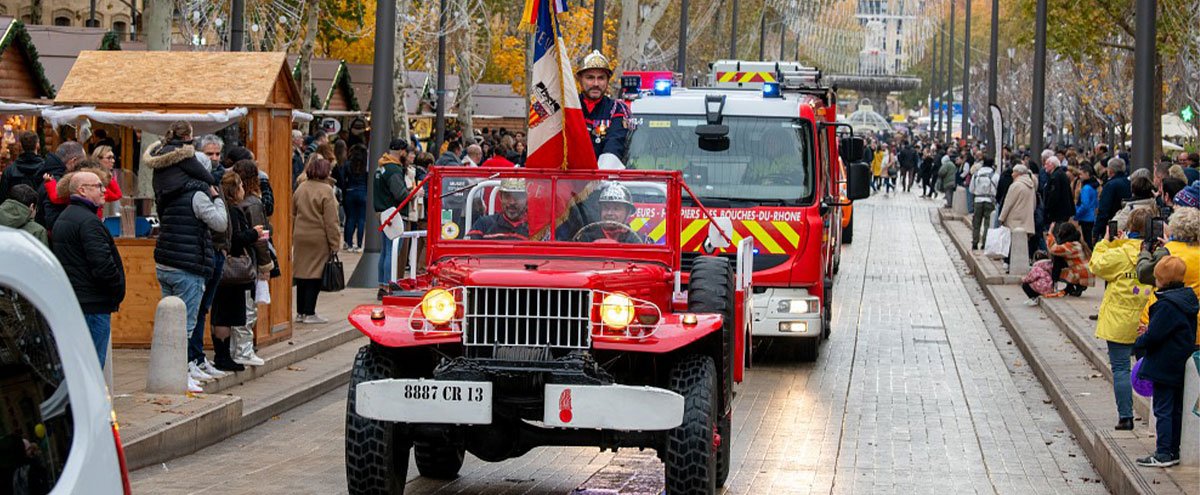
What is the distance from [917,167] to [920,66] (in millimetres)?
91713

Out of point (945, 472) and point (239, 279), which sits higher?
point (239, 279)

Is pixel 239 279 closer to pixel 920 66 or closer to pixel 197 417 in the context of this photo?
pixel 197 417

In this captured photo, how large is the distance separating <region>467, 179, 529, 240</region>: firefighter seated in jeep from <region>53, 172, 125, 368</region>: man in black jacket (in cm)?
239

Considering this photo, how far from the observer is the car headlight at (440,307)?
30.5 feet

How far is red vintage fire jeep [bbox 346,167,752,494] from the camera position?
8852 millimetres

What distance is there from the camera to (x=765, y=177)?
56.2ft

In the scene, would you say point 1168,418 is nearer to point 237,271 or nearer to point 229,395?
point 229,395

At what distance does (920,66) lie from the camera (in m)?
160

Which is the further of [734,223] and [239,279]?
[734,223]

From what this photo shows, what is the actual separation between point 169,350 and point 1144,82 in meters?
10.6

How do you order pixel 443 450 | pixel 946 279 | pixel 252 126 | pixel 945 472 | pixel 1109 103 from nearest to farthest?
pixel 443 450, pixel 945 472, pixel 252 126, pixel 946 279, pixel 1109 103

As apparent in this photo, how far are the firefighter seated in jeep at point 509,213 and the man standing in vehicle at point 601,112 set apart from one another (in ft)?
11.6

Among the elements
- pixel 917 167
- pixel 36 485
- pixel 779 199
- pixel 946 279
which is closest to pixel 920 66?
pixel 917 167

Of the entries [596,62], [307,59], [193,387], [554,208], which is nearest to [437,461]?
[554,208]
